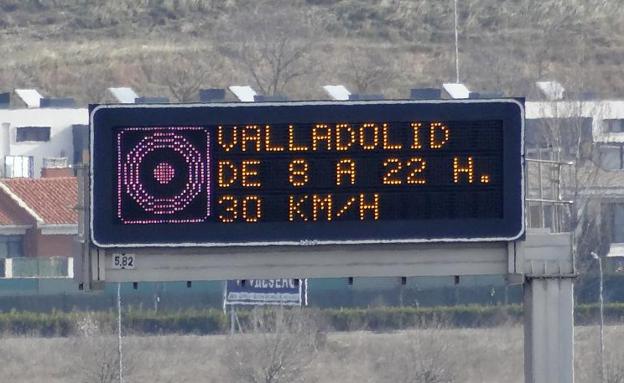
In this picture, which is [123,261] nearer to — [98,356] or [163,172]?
[163,172]

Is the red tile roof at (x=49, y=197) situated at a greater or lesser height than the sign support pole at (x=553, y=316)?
greater

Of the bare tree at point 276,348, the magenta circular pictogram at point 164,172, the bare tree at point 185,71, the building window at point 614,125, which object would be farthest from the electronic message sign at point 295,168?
the bare tree at point 185,71

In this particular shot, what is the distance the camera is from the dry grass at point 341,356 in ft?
149

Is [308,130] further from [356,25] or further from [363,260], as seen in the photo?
[356,25]

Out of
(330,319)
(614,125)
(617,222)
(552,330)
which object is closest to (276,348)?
(330,319)

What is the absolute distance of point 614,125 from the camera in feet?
268

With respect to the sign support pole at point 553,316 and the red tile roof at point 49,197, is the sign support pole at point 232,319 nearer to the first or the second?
the red tile roof at point 49,197

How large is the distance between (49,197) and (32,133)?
17.4m

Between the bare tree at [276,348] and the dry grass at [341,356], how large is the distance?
460 mm

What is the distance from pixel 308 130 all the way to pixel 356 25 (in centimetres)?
9599

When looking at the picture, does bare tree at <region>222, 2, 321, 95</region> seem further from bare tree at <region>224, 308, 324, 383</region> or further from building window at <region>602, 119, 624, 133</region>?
bare tree at <region>224, 308, 324, 383</region>

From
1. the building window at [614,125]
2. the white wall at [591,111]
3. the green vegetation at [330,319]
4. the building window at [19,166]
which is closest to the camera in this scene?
the green vegetation at [330,319]

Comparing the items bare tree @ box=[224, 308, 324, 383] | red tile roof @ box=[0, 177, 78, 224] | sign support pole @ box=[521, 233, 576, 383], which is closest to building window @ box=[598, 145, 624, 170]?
red tile roof @ box=[0, 177, 78, 224]

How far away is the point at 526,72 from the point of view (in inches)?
3868
